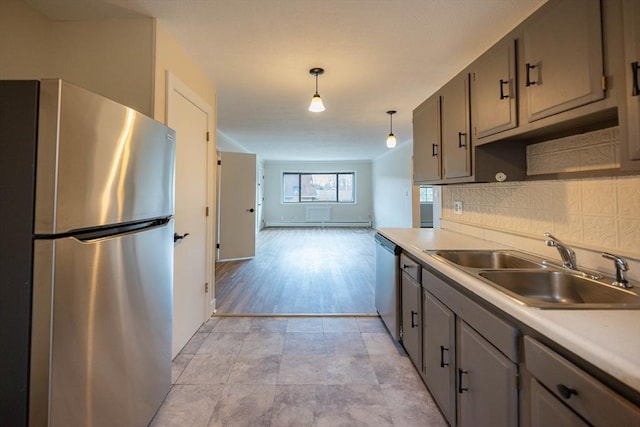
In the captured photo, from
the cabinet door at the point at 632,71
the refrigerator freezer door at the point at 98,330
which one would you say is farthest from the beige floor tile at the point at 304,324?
the cabinet door at the point at 632,71

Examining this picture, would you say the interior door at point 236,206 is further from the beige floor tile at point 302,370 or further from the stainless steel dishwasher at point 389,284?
the beige floor tile at point 302,370

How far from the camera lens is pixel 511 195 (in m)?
1.91

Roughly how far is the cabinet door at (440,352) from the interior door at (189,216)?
1741 mm

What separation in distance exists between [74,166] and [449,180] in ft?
6.86

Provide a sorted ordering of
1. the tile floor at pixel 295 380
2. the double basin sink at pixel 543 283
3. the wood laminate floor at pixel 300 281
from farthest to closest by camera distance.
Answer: the wood laminate floor at pixel 300 281 → the tile floor at pixel 295 380 → the double basin sink at pixel 543 283

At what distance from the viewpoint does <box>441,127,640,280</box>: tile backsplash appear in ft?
3.96

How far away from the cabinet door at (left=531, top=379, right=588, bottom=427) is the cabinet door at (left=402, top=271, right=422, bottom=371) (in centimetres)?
92

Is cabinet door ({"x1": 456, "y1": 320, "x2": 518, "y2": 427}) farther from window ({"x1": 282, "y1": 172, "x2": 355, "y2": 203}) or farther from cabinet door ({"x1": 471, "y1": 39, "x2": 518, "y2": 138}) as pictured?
window ({"x1": 282, "y1": 172, "x2": 355, "y2": 203})

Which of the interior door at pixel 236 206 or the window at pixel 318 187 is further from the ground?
the window at pixel 318 187

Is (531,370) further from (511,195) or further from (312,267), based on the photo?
(312,267)

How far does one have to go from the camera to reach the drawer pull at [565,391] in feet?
2.33

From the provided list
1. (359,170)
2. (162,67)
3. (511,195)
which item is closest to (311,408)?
(511,195)

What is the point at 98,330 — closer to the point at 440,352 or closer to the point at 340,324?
the point at 440,352

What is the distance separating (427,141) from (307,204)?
27.2ft
